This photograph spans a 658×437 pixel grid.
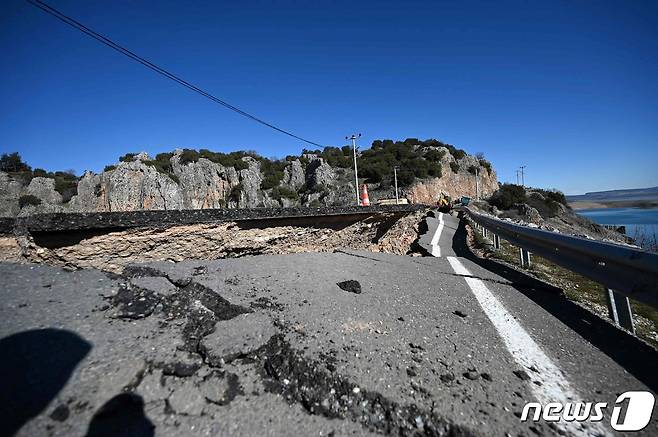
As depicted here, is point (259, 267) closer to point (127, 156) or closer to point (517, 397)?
point (517, 397)

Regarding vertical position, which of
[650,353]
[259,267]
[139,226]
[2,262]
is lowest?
[650,353]

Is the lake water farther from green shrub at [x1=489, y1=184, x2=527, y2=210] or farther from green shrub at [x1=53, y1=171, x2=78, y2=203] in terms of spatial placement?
green shrub at [x1=53, y1=171, x2=78, y2=203]

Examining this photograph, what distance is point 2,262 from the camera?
2424mm

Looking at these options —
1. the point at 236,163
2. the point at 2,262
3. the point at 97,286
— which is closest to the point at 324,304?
the point at 97,286

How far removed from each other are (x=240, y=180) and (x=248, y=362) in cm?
6111

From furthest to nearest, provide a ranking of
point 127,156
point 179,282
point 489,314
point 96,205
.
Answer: point 127,156
point 96,205
point 489,314
point 179,282

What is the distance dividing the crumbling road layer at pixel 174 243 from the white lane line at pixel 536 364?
284 centimetres

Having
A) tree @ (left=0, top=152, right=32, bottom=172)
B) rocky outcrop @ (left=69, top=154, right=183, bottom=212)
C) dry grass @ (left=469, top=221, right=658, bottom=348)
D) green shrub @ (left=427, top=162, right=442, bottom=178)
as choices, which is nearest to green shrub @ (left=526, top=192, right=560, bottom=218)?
green shrub @ (left=427, top=162, right=442, bottom=178)

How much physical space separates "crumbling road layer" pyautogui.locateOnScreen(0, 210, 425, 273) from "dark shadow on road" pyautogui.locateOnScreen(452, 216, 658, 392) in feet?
10.1

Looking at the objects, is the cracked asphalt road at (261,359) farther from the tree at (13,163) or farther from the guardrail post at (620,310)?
the tree at (13,163)

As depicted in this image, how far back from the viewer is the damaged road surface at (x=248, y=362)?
139 centimetres

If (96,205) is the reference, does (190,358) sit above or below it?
below

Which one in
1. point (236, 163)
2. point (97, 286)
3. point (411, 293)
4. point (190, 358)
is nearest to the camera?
point (190, 358)

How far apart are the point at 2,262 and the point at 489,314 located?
4312 mm
